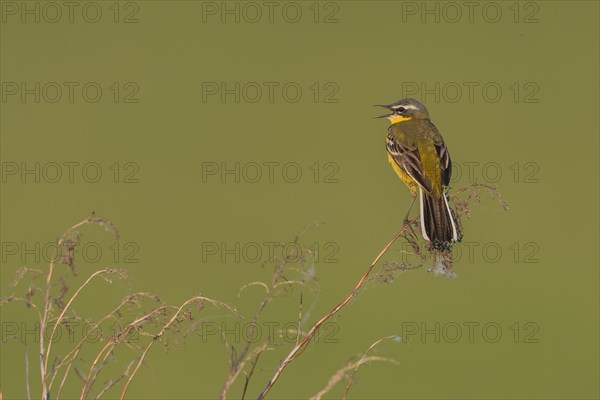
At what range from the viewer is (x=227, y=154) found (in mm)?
16688

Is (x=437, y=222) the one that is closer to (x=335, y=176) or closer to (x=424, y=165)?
(x=424, y=165)

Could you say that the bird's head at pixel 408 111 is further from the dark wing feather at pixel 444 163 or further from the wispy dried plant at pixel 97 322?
the wispy dried plant at pixel 97 322

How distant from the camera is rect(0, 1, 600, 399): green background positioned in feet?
35.2

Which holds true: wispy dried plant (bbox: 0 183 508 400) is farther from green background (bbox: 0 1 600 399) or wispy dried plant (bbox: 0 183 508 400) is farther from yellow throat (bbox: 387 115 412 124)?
yellow throat (bbox: 387 115 412 124)

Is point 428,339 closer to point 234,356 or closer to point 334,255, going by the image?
point 334,255

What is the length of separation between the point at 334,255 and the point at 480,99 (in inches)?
274

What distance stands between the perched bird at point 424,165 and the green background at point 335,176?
5.00 ft

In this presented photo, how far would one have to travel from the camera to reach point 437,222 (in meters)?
5.32

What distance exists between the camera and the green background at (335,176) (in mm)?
10742

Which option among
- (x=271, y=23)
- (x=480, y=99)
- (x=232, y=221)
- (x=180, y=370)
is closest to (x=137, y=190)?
(x=232, y=221)

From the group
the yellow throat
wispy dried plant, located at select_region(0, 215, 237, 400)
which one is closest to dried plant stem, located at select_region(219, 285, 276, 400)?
wispy dried plant, located at select_region(0, 215, 237, 400)

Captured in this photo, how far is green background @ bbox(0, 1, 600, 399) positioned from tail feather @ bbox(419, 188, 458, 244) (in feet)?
6.69

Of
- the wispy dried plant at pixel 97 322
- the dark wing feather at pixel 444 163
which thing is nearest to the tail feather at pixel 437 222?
the dark wing feather at pixel 444 163

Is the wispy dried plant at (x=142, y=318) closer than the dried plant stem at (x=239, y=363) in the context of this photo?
No
